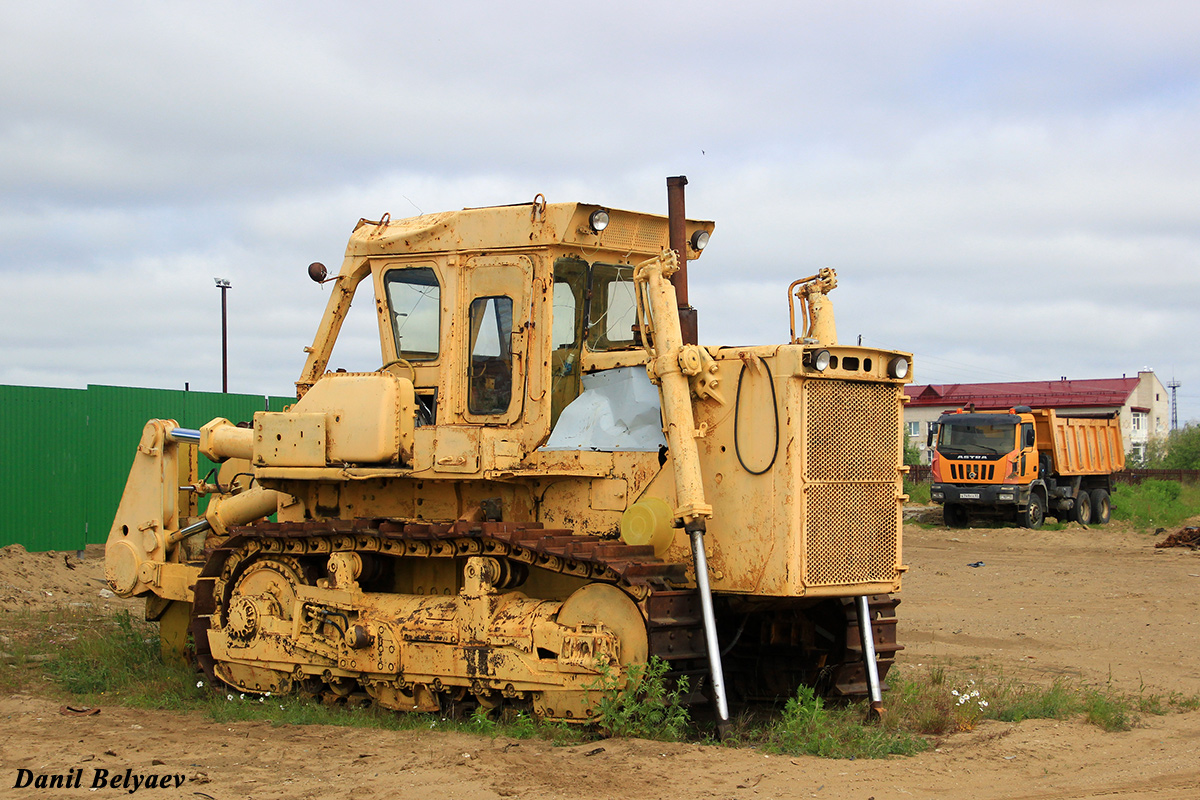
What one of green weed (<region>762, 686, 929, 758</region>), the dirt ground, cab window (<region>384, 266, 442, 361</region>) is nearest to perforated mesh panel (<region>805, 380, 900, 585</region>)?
green weed (<region>762, 686, 929, 758</region>)

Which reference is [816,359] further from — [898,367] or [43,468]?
[43,468]

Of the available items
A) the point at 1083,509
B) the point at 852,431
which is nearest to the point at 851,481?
the point at 852,431

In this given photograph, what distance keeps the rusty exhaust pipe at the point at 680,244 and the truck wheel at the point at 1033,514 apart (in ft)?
75.2

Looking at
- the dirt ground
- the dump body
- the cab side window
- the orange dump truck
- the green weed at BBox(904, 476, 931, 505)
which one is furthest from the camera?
the green weed at BBox(904, 476, 931, 505)

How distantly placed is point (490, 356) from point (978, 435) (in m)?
22.9

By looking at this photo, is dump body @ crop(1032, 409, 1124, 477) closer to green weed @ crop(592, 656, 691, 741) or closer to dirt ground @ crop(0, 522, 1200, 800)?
dirt ground @ crop(0, 522, 1200, 800)

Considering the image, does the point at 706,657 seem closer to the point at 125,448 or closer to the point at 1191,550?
the point at 125,448

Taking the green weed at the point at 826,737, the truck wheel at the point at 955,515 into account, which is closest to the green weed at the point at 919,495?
the truck wheel at the point at 955,515

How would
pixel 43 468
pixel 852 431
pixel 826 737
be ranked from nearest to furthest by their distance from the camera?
pixel 826 737, pixel 852 431, pixel 43 468

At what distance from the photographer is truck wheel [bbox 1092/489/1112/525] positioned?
3241 cm

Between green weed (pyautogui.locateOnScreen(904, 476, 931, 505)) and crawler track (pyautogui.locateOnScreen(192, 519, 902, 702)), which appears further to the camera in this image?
green weed (pyautogui.locateOnScreen(904, 476, 931, 505))

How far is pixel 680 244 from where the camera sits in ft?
29.4

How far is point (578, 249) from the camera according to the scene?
934 centimetres

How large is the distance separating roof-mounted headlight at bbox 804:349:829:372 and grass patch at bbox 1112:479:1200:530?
25467mm
